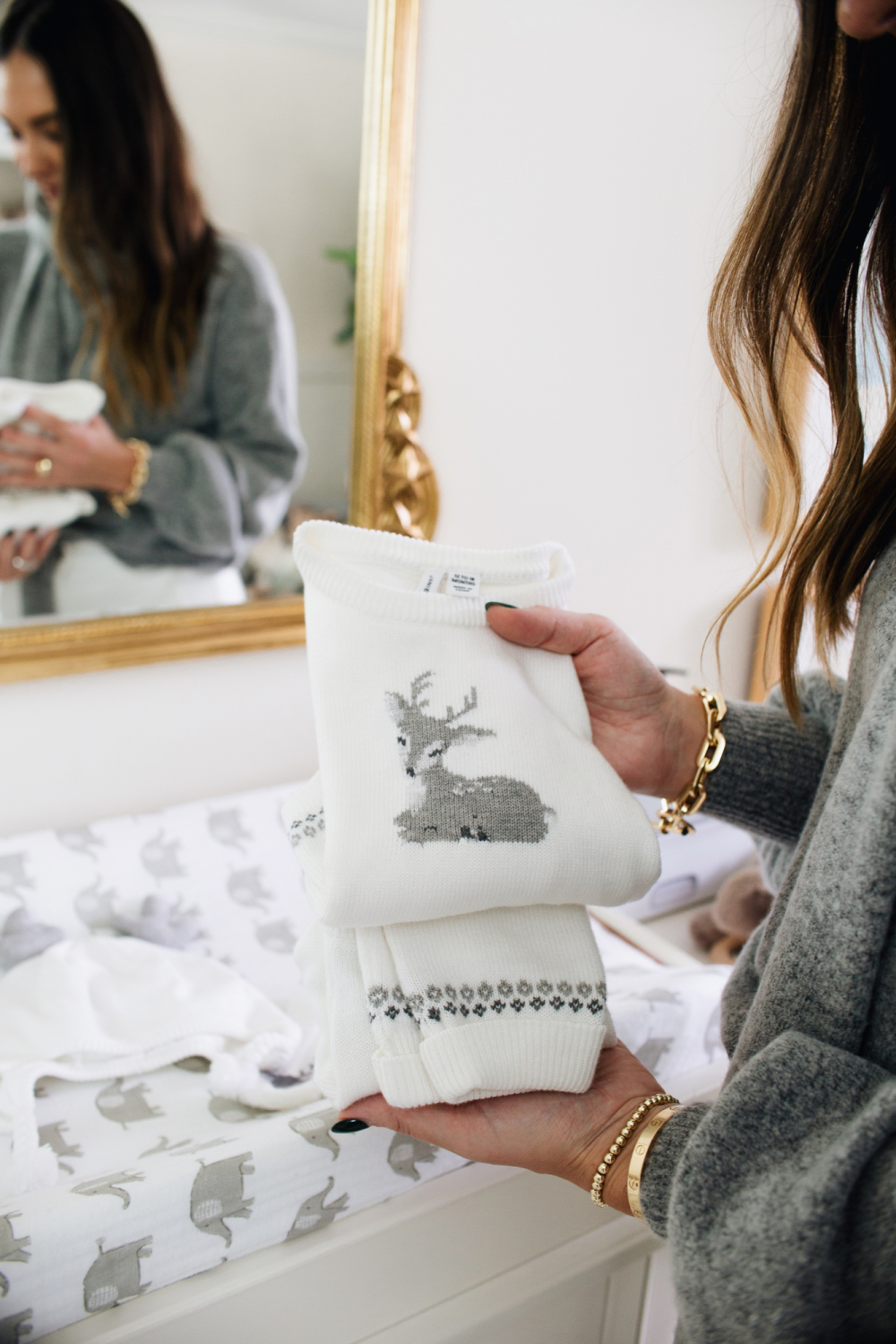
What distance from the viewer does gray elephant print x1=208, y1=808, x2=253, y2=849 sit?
148 centimetres

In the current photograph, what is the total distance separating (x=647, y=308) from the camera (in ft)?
5.72

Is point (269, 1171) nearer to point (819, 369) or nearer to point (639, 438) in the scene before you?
point (819, 369)

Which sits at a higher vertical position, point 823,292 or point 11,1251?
point 823,292

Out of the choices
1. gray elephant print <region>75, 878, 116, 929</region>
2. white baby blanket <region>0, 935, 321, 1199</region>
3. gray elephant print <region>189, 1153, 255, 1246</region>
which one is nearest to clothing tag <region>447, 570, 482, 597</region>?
gray elephant print <region>189, 1153, 255, 1246</region>

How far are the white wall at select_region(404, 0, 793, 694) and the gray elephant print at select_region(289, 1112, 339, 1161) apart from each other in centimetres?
110

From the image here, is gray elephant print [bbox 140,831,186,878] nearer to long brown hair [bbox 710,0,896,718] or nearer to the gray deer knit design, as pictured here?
the gray deer knit design

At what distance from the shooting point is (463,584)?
2.48ft

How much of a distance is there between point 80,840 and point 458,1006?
942mm

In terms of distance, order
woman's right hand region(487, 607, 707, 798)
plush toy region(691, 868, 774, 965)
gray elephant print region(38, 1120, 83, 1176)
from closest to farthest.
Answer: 1. woman's right hand region(487, 607, 707, 798)
2. gray elephant print region(38, 1120, 83, 1176)
3. plush toy region(691, 868, 774, 965)

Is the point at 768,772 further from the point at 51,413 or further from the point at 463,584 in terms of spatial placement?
the point at 51,413

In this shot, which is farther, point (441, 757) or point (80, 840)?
point (80, 840)

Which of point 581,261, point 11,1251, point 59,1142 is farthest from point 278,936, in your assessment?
point 581,261

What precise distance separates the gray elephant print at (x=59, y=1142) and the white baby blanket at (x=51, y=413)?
0.79 meters

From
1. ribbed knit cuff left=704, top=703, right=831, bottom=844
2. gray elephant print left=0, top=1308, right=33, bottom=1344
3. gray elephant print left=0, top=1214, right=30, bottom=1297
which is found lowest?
gray elephant print left=0, top=1308, right=33, bottom=1344
